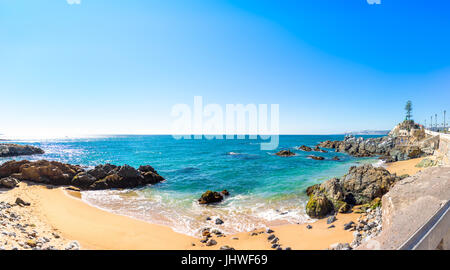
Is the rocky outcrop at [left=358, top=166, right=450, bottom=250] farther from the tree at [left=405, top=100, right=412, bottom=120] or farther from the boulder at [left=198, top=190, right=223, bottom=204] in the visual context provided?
the tree at [left=405, top=100, right=412, bottom=120]

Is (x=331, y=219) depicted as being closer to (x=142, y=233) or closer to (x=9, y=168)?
(x=142, y=233)

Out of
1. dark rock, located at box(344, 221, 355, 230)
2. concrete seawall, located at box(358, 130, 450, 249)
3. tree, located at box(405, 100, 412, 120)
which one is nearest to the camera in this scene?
concrete seawall, located at box(358, 130, 450, 249)

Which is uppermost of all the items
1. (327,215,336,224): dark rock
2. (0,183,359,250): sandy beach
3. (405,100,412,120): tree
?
(405,100,412,120): tree

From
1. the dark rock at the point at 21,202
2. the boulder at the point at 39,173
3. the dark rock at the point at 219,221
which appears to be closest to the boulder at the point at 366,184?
the dark rock at the point at 219,221

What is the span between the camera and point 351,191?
14172 mm

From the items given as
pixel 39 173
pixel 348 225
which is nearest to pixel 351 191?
pixel 348 225

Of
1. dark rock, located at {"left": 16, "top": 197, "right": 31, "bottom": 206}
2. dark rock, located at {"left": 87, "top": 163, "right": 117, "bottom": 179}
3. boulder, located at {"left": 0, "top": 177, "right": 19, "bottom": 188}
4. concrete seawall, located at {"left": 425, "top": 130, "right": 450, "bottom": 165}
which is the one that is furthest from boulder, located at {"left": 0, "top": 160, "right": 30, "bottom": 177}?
concrete seawall, located at {"left": 425, "top": 130, "right": 450, "bottom": 165}

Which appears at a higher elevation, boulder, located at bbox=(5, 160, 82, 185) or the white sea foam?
boulder, located at bbox=(5, 160, 82, 185)

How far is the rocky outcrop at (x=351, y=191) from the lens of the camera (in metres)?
12.4

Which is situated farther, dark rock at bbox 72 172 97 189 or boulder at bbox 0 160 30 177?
boulder at bbox 0 160 30 177

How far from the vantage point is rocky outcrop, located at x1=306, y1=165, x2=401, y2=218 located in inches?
487
